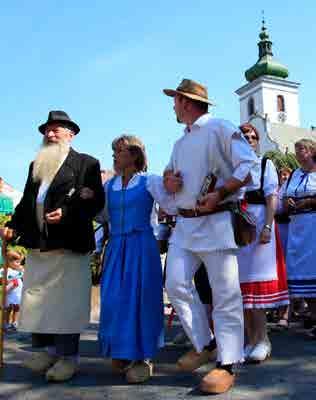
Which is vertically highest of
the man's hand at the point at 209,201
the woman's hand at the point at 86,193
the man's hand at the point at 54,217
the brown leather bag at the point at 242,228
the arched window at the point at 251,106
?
the arched window at the point at 251,106

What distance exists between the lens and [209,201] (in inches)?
115

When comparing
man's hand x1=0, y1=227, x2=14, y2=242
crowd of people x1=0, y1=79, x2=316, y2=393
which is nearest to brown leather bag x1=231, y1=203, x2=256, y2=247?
crowd of people x1=0, y1=79, x2=316, y2=393

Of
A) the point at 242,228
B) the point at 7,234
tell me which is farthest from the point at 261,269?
the point at 7,234

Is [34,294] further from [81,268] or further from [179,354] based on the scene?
[179,354]

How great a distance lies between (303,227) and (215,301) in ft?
6.67

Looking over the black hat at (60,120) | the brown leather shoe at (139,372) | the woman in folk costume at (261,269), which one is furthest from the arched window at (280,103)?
the brown leather shoe at (139,372)

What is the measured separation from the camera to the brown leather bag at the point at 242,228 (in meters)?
3.00

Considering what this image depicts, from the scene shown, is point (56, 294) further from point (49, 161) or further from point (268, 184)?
point (268, 184)

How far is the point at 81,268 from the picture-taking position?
11.1 feet

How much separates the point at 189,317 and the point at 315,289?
6.67 feet

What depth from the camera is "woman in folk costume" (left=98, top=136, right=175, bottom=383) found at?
317 cm

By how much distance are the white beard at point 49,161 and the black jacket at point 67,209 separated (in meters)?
0.04

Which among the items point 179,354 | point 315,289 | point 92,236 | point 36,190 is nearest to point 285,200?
point 315,289

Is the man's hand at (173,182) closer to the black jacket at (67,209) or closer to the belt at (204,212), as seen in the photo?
the belt at (204,212)
